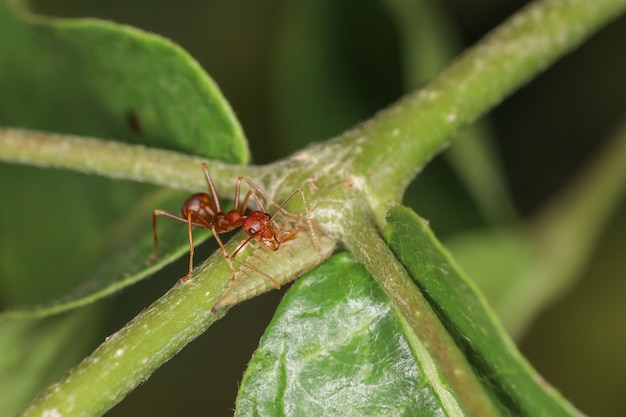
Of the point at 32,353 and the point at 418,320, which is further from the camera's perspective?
the point at 32,353

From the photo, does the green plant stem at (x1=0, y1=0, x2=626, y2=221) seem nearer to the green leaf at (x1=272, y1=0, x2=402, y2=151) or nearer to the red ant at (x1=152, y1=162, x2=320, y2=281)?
the red ant at (x1=152, y1=162, x2=320, y2=281)

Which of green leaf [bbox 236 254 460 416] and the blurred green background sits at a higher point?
the blurred green background

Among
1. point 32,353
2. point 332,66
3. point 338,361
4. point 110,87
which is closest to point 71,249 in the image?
point 32,353

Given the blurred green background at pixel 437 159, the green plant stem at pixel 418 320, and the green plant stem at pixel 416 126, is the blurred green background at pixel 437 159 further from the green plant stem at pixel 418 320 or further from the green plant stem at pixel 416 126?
the green plant stem at pixel 418 320

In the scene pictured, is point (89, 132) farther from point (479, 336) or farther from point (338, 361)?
point (479, 336)

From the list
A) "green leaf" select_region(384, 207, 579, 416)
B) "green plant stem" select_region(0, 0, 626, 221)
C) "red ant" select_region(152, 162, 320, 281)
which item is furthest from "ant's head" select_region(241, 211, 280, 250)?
"green leaf" select_region(384, 207, 579, 416)

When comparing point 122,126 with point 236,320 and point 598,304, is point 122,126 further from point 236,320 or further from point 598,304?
point 598,304
